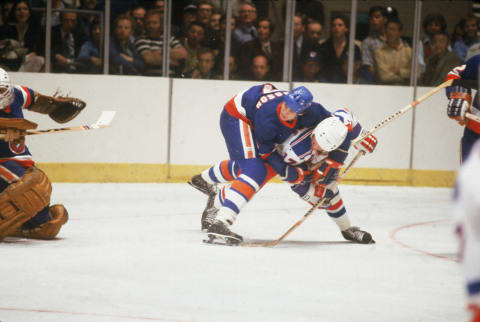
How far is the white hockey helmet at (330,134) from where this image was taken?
176 inches

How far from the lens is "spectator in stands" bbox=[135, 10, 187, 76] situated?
24.7 feet

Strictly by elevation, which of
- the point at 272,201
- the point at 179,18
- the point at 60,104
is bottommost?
the point at 272,201

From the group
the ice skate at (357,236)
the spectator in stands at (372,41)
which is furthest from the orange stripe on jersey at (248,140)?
the spectator in stands at (372,41)

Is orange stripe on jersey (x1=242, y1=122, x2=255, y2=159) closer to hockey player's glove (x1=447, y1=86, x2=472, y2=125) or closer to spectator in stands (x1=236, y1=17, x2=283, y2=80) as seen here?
hockey player's glove (x1=447, y1=86, x2=472, y2=125)

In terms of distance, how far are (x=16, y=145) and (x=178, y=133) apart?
10.1ft

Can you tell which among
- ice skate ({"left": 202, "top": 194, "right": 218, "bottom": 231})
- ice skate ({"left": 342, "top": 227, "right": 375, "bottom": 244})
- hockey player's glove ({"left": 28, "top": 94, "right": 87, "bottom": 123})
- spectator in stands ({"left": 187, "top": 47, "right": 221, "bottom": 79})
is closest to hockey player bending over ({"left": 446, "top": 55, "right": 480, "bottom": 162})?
ice skate ({"left": 342, "top": 227, "right": 375, "bottom": 244})

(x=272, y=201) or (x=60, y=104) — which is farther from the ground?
(x=60, y=104)

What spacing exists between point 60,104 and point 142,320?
2284 millimetres

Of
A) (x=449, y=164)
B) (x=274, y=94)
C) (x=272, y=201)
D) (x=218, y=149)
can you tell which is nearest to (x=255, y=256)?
(x=274, y=94)

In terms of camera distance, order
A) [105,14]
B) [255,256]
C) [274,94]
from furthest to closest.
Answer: [105,14] < [274,94] < [255,256]

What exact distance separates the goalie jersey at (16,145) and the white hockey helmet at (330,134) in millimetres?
1597

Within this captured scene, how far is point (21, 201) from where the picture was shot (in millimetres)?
4430

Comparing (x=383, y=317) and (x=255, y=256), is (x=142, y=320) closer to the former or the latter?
(x=383, y=317)

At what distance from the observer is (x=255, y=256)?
4461 mm
